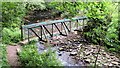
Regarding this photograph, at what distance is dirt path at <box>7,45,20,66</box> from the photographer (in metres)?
4.25

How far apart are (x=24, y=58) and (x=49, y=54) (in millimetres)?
495

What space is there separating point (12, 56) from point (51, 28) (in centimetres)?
242

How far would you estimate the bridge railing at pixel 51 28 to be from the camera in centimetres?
580

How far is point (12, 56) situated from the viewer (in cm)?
464

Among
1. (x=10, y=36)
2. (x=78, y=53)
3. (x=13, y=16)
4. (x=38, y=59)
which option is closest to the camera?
(x=38, y=59)

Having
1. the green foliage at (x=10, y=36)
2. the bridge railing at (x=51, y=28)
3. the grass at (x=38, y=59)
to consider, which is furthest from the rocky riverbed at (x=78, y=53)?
the green foliage at (x=10, y=36)

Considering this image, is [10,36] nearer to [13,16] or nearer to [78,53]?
[13,16]

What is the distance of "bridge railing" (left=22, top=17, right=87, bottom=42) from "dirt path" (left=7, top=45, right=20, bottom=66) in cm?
58

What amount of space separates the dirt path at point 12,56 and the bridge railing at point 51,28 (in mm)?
580

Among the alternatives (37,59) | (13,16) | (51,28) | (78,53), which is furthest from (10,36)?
(37,59)

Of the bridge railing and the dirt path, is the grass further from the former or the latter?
the bridge railing

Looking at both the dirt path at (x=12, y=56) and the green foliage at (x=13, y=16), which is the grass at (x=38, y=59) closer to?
A: the dirt path at (x=12, y=56)

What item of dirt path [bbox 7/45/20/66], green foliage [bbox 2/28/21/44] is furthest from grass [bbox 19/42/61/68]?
green foliage [bbox 2/28/21/44]

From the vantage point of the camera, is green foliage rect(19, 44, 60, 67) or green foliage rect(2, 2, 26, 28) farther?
green foliage rect(2, 2, 26, 28)
